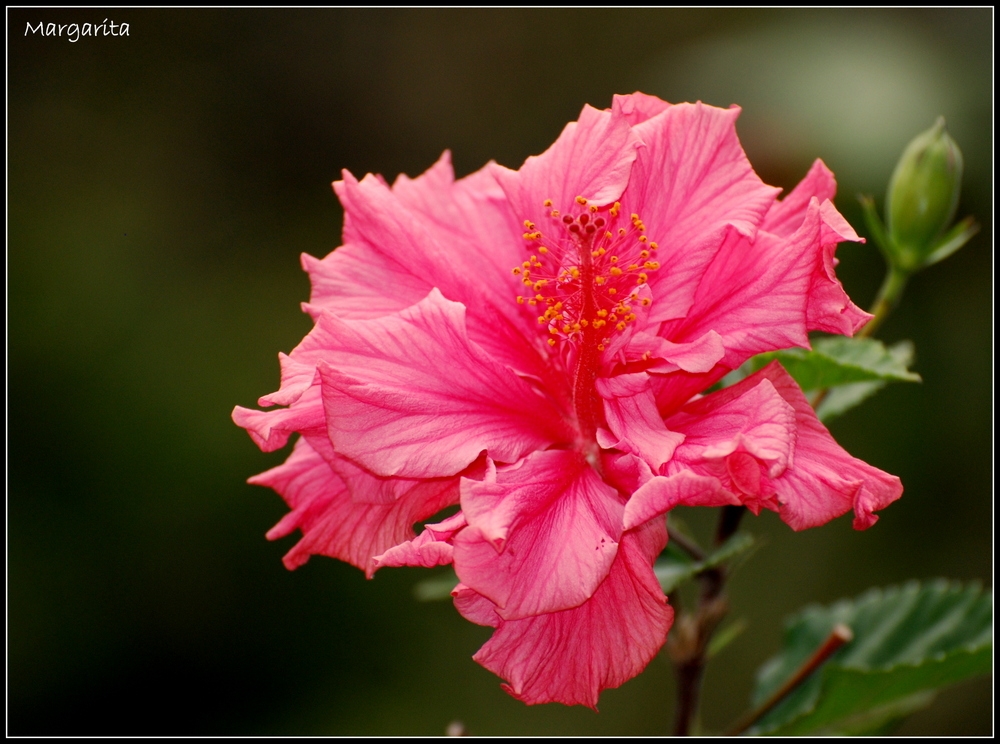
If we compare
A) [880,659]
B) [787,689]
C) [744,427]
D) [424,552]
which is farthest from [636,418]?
[880,659]

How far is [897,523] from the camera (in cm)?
206

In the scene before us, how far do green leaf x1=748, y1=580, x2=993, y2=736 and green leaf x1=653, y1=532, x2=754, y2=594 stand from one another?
203 mm

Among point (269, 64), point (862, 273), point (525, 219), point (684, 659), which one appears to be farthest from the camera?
point (269, 64)

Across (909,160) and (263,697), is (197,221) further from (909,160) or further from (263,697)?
(909,160)

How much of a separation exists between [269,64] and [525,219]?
1587 mm

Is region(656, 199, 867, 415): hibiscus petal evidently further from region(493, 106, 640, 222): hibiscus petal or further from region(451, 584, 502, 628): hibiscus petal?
region(451, 584, 502, 628): hibiscus petal

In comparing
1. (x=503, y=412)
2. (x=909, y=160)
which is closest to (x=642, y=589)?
(x=503, y=412)

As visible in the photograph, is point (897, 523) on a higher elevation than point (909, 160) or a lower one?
lower

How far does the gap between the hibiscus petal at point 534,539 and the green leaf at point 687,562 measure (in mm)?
135

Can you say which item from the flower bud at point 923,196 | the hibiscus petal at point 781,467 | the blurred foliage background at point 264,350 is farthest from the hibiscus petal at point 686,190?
the blurred foliage background at point 264,350

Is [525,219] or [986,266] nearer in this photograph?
[525,219]

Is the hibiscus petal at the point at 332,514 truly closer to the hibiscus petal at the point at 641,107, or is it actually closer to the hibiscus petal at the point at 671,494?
the hibiscus petal at the point at 671,494

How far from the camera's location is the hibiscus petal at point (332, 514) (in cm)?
70

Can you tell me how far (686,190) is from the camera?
2.31 ft
